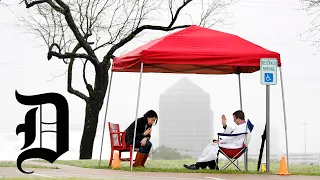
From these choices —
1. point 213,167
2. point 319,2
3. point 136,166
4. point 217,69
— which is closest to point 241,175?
point 213,167

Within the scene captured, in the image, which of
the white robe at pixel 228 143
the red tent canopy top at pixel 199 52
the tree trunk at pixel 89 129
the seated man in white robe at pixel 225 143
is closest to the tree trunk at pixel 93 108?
the tree trunk at pixel 89 129

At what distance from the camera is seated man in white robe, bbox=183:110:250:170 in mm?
16672

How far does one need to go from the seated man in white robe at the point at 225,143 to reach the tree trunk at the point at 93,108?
10.6m

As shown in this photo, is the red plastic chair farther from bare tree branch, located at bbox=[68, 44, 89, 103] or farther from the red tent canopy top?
bare tree branch, located at bbox=[68, 44, 89, 103]

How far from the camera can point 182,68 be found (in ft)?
66.9

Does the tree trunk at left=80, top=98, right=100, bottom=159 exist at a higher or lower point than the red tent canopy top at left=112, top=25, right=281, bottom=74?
lower

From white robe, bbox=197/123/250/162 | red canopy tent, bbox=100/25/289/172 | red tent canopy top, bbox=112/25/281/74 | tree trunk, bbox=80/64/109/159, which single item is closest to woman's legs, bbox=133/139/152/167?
red canopy tent, bbox=100/25/289/172

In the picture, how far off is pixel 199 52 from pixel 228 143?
1.95 m

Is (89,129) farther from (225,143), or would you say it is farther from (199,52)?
(199,52)

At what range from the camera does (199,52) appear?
16594 millimetres

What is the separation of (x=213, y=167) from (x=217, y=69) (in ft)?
11.7

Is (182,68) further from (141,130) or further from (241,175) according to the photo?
(241,175)

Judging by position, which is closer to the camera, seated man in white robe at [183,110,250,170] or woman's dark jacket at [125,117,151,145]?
seated man in white robe at [183,110,250,170]

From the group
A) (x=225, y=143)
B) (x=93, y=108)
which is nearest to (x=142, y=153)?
(x=225, y=143)
